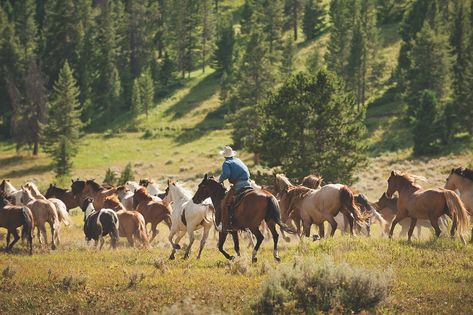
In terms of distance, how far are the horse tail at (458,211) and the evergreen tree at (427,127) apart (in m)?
41.2

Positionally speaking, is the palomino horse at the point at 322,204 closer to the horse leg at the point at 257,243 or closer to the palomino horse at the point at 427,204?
the palomino horse at the point at 427,204

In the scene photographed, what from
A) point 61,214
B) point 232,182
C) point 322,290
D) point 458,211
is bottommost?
point 61,214

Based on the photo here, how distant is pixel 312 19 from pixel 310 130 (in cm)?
7230

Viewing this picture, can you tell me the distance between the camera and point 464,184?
1912 cm

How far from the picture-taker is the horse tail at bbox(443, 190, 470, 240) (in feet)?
54.3

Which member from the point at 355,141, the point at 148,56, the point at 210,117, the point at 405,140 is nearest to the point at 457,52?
the point at 405,140

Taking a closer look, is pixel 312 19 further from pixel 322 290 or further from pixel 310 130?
pixel 322 290

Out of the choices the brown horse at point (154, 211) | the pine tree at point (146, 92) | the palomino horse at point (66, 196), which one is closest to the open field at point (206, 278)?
the brown horse at point (154, 211)

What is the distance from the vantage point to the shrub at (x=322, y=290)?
10.8m

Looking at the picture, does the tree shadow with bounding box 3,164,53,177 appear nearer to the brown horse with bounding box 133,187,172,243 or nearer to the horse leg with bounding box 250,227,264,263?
the brown horse with bounding box 133,187,172,243

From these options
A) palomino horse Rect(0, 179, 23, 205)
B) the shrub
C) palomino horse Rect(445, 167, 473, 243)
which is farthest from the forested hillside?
the shrub

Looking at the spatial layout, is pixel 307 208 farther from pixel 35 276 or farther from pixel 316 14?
pixel 316 14

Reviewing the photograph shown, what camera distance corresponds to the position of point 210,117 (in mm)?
87500

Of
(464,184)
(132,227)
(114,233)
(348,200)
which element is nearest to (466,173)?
(464,184)
